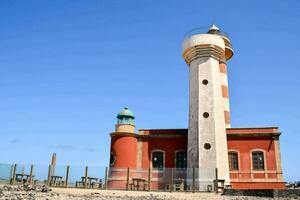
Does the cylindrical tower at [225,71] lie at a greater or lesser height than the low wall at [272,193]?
greater

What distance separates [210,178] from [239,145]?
4450mm

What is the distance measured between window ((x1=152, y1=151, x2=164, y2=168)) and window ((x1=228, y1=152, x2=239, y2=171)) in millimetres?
5439

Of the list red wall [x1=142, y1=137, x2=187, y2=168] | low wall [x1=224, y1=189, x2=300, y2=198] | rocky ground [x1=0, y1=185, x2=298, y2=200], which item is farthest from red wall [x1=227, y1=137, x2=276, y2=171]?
rocky ground [x1=0, y1=185, x2=298, y2=200]

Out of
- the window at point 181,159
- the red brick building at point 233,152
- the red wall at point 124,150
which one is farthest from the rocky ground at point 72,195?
the window at point 181,159

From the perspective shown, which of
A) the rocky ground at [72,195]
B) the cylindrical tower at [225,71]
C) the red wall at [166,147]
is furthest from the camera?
the cylindrical tower at [225,71]

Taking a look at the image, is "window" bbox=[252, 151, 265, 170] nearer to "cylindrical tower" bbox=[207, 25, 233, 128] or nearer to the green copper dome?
"cylindrical tower" bbox=[207, 25, 233, 128]

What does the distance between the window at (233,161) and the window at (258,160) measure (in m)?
1.26

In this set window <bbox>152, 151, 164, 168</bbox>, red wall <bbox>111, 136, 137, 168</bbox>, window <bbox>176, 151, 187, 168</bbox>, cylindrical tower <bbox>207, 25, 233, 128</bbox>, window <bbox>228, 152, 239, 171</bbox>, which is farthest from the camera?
cylindrical tower <bbox>207, 25, 233, 128</bbox>

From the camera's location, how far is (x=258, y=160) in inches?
978

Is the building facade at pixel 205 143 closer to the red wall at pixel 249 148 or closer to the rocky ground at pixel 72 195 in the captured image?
the red wall at pixel 249 148

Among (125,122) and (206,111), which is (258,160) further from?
(125,122)

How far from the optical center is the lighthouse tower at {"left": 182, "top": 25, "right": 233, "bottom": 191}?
78.5 ft

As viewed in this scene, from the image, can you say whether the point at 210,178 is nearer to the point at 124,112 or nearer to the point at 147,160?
the point at 147,160

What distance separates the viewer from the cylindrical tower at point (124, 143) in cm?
2609
